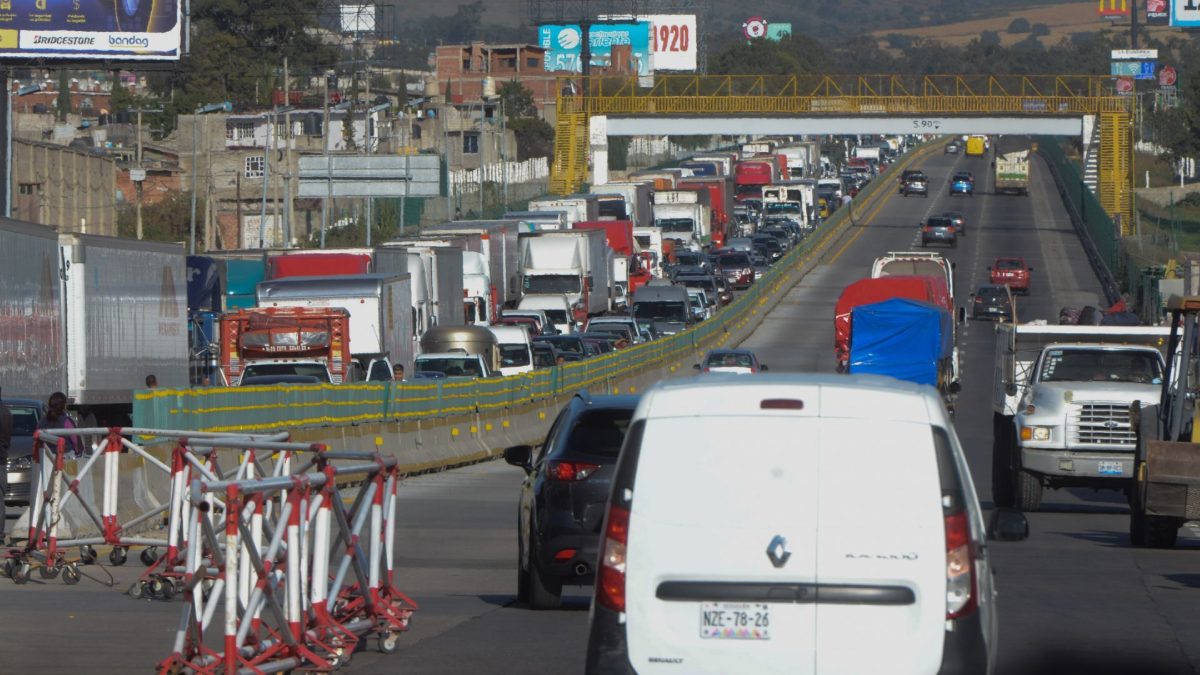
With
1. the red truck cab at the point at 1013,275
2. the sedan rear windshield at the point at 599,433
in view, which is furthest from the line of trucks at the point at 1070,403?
the red truck cab at the point at 1013,275

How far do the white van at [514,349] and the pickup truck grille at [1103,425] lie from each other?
74.6 feet

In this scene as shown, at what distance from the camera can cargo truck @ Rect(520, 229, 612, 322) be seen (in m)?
60.2

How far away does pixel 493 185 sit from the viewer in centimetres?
11269

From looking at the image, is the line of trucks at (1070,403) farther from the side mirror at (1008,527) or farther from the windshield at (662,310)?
the windshield at (662,310)

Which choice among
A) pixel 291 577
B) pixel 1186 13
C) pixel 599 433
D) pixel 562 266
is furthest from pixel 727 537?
pixel 1186 13

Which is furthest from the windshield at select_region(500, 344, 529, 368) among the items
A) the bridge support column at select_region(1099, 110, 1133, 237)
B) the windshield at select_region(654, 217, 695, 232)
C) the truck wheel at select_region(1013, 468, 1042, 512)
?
the bridge support column at select_region(1099, 110, 1133, 237)

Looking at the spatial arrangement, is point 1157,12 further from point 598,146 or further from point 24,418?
point 24,418

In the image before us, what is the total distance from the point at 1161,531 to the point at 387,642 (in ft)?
31.4

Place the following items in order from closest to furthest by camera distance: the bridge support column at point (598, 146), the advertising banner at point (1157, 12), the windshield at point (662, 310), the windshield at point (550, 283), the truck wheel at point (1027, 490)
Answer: the truck wheel at point (1027, 490)
the windshield at point (550, 283)
the windshield at point (662, 310)
the bridge support column at point (598, 146)
the advertising banner at point (1157, 12)

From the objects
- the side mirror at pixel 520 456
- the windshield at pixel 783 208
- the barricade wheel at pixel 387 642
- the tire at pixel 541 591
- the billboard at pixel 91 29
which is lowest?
the tire at pixel 541 591

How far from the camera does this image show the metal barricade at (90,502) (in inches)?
605

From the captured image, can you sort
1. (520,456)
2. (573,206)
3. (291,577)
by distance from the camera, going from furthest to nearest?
(573,206), (520,456), (291,577)

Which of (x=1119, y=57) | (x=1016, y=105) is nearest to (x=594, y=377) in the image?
(x=1016, y=105)

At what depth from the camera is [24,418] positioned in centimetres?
2527
